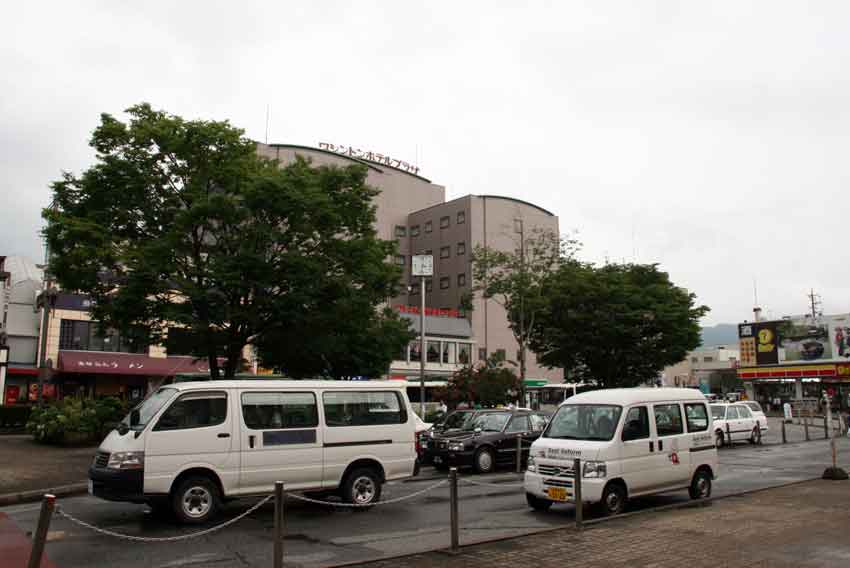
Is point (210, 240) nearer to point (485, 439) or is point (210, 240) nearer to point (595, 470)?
point (485, 439)

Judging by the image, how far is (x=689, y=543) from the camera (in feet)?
28.9

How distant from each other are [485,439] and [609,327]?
64.2 ft

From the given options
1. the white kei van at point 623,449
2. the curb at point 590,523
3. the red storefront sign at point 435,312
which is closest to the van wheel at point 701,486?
the white kei van at point 623,449

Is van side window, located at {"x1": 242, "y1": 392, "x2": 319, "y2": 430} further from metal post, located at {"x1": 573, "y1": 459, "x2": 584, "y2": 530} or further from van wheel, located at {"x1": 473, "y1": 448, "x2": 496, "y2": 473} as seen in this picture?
van wheel, located at {"x1": 473, "y1": 448, "x2": 496, "y2": 473}

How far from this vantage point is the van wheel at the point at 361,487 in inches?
477

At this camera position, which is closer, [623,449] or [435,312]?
[623,449]

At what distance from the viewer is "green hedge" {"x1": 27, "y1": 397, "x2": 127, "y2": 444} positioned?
2184 cm

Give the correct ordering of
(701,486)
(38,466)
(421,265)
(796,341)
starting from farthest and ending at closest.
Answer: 1. (796,341)
2. (421,265)
3. (38,466)
4. (701,486)

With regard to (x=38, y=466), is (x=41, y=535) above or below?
above

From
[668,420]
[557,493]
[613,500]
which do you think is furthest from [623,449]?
[668,420]

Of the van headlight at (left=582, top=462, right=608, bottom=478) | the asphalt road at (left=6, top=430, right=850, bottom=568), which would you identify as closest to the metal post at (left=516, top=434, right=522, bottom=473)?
the asphalt road at (left=6, top=430, right=850, bottom=568)

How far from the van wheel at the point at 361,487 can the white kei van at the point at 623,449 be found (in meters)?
2.69

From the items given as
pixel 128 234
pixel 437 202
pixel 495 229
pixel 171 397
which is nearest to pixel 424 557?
pixel 171 397

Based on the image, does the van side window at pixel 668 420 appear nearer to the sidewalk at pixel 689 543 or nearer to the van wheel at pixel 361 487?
the sidewalk at pixel 689 543
